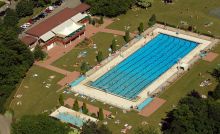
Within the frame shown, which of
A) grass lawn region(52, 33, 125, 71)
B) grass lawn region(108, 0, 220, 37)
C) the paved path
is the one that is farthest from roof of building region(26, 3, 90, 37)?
the paved path

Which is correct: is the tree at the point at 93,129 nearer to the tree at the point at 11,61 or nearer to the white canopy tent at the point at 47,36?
the tree at the point at 11,61

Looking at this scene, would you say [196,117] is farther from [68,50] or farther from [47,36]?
[47,36]

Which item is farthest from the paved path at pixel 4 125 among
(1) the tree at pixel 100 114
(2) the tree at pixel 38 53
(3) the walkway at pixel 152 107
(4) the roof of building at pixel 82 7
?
(4) the roof of building at pixel 82 7

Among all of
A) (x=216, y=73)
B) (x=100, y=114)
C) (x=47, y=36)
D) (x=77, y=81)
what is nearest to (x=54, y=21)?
(x=47, y=36)

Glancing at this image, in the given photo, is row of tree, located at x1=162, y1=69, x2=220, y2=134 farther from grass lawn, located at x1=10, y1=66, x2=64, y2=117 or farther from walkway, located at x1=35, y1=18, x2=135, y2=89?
walkway, located at x1=35, y1=18, x2=135, y2=89

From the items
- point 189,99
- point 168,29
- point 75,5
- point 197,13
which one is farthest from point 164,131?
point 75,5
